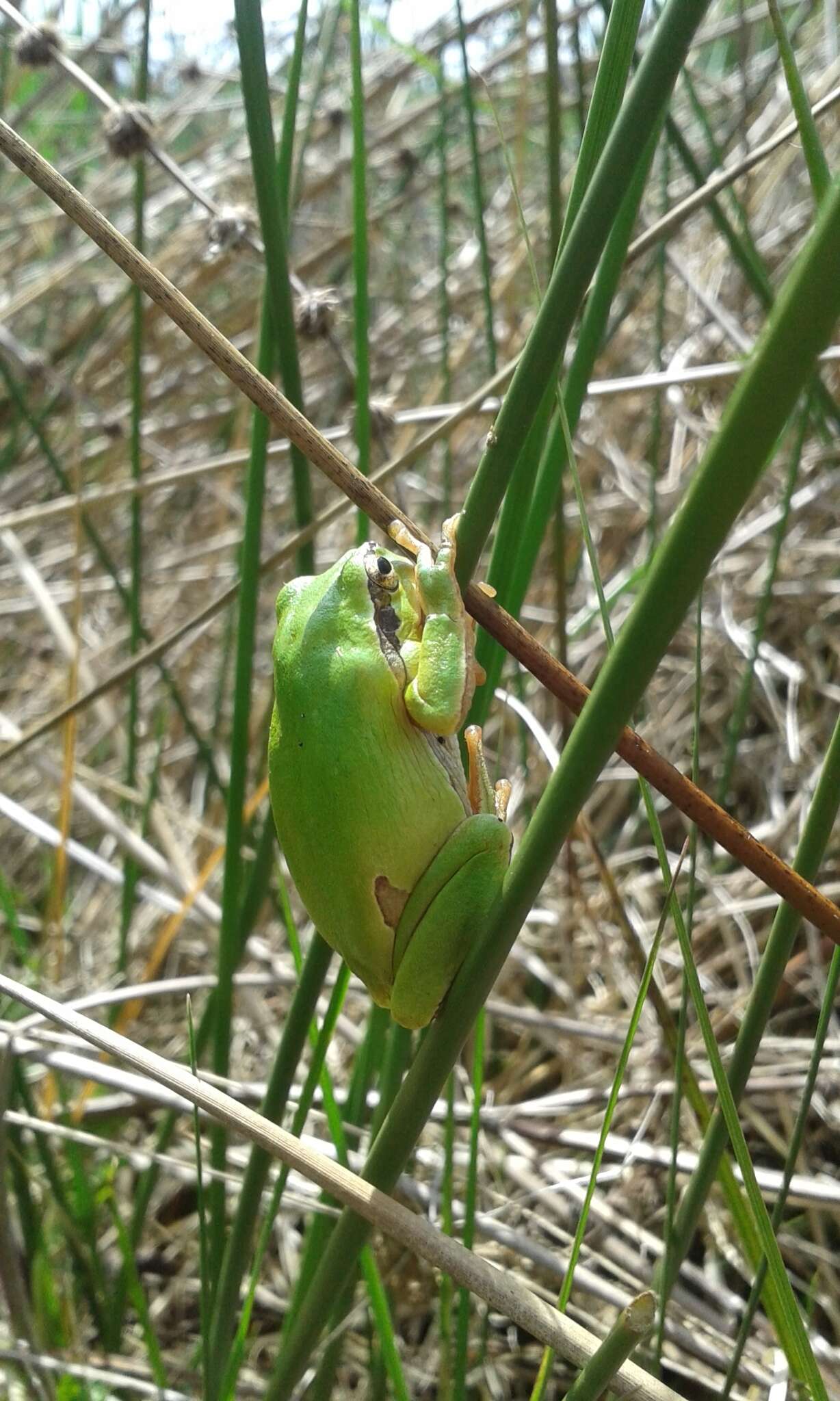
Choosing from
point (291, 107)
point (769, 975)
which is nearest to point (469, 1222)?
point (769, 975)

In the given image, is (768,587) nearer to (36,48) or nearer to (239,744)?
(239,744)

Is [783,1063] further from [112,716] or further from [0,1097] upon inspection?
[112,716]

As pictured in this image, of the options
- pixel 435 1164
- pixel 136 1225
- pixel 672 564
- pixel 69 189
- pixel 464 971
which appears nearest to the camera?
pixel 672 564

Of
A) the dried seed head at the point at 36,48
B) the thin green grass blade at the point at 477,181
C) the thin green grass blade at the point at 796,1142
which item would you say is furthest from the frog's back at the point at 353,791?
the dried seed head at the point at 36,48

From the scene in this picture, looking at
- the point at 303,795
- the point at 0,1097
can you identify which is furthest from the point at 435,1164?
the point at 303,795

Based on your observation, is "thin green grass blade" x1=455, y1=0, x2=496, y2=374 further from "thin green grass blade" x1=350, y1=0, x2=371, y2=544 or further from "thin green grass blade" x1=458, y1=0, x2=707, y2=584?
"thin green grass blade" x1=458, y1=0, x2=707, y2=584

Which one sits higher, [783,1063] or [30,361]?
[30,361]
